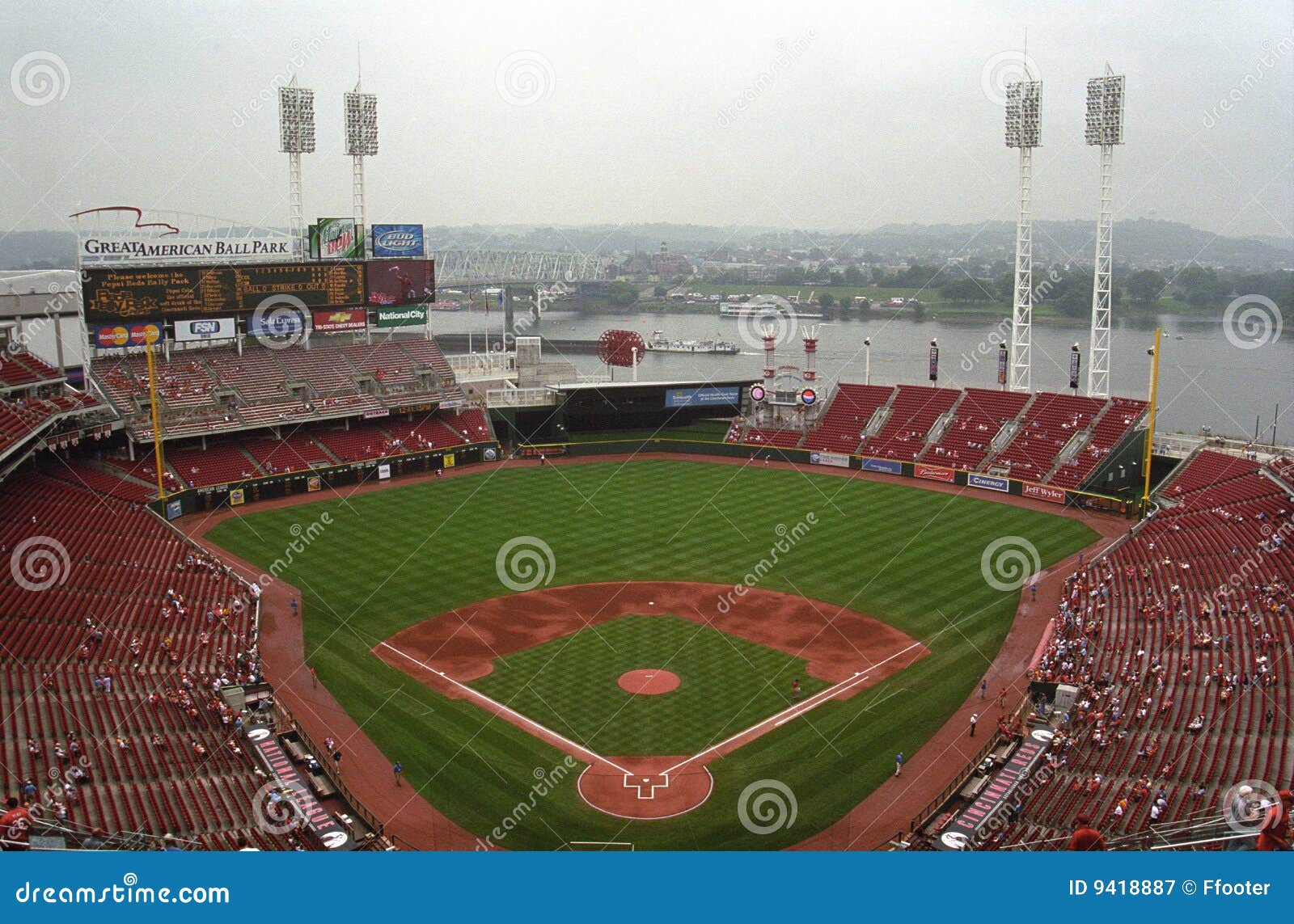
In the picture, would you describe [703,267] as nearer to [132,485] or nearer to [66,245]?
[66,245]

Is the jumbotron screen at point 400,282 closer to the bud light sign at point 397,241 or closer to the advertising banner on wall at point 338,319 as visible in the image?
the bud light sign at point 397,241

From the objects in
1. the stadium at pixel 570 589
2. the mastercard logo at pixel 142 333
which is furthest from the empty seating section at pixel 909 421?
the mastercard logo at pixel 142 333

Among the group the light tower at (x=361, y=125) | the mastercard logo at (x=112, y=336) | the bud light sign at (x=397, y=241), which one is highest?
the light tower at (x=361, y=125)

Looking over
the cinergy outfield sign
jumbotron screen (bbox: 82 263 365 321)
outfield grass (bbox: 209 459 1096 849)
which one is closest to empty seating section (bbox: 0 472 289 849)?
outfield grass (bbox: 209 459 1096 849)

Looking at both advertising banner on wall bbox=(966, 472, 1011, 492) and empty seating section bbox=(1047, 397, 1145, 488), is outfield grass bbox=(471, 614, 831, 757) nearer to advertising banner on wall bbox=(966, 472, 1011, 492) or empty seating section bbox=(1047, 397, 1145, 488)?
advertising banner on wall bbox=(966, 472, 1011, 492)

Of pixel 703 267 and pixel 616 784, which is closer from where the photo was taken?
pixel 616 784

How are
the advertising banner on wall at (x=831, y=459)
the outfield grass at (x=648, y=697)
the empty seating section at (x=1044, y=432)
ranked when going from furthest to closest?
the advertising banner on wall at (x=831, y=459)
the empty seating section at (x=1044, y=432)
the outfield grass at (x=648, y=697)

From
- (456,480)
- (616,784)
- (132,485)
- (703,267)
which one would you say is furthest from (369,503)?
(703,267)
